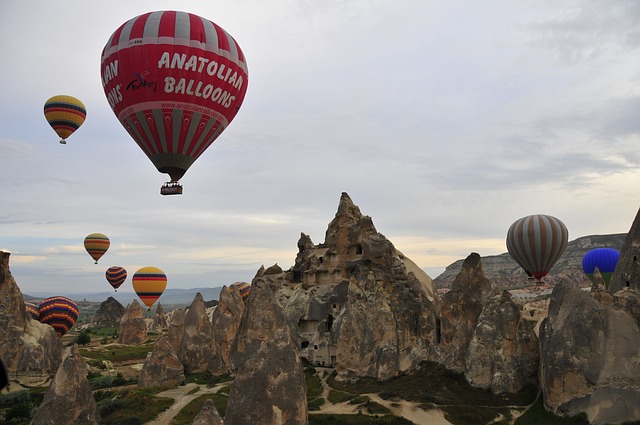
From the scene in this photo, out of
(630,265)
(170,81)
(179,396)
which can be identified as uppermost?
(170,81)

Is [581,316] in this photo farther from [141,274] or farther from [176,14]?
[141,274]

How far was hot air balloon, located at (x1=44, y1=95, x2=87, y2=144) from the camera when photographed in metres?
61.9

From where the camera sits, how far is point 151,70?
32.7 metres

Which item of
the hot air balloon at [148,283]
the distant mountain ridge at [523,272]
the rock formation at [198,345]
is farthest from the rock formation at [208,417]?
the distant mountain ridge at [523,272]

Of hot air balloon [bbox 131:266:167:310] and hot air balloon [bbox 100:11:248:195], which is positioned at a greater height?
hot air balloon [bbox 100:11:248:195]

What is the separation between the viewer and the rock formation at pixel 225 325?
52.8 meters

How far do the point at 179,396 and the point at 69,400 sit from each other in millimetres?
16315

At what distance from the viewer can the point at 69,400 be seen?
2373 centimetres

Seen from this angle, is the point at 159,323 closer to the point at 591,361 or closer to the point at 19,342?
the point at 19,342

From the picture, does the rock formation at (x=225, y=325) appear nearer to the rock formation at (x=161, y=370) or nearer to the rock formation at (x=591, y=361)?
the rock formation at (x=161, y=370)

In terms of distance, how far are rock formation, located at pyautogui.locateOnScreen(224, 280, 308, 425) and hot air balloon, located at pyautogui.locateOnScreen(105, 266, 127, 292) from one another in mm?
100468

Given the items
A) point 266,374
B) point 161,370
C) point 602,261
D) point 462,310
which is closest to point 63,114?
point 161,370

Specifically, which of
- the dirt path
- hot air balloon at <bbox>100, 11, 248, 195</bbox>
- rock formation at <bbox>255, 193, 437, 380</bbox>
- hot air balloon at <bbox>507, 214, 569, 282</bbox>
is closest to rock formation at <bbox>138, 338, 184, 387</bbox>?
the dirt path

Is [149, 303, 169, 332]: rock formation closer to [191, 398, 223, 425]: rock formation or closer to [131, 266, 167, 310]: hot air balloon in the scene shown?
[131, 266, 167, 310]: hot air balloon
